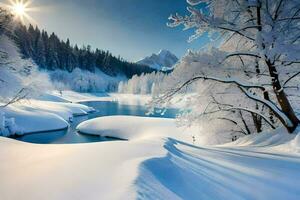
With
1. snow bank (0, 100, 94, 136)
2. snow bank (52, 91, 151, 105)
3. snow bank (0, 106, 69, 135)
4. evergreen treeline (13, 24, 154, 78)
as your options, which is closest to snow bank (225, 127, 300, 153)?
snow bank (0, 100, 94, 136)

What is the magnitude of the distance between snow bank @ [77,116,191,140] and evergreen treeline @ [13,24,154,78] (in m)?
62.6

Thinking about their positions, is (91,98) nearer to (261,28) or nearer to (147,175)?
(261,28)

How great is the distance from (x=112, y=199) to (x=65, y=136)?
27.7m

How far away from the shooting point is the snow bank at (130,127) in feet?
97.1

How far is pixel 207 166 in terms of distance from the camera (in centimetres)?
487

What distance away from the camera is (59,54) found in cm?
11675

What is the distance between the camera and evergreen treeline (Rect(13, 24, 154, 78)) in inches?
4090

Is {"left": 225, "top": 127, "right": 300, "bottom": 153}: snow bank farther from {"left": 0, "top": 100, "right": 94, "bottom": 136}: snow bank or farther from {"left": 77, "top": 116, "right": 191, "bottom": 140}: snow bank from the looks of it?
{"left": 0, "top": 100, "right": 94, "bottom": 136}: snow bank

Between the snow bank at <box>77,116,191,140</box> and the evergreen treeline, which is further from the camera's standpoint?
the evergreen treeline

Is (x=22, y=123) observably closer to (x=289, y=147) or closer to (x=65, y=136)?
(x=65, y=136)

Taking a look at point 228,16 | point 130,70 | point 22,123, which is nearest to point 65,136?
point 22,123

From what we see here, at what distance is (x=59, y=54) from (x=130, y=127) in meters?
95.4

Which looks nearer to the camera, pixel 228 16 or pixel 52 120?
pixel 228 16

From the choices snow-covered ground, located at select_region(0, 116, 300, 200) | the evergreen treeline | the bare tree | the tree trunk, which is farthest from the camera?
the evergreen treeline
